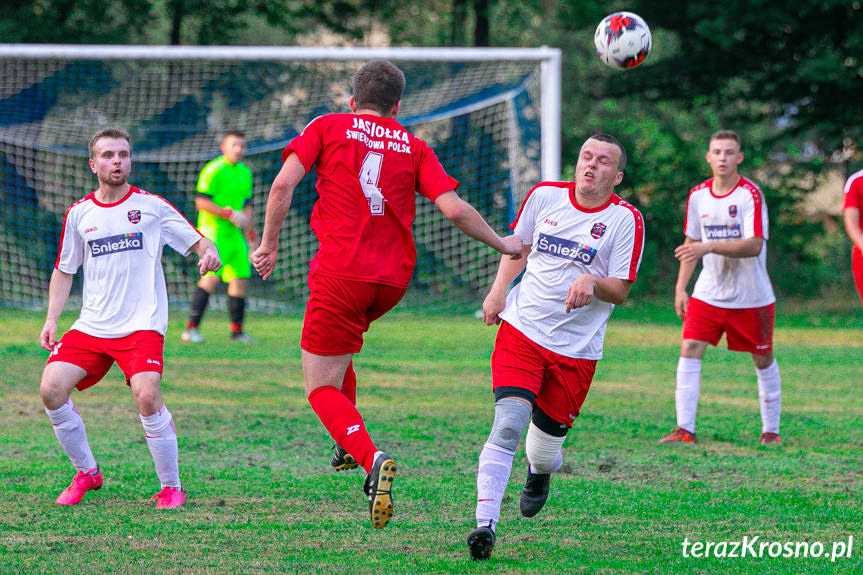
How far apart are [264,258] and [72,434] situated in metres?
1.62

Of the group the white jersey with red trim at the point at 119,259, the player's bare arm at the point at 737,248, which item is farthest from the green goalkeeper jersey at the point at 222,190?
the white jersey with red trim at the point at 119,259

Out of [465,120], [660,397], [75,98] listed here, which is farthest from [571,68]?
[660,397]

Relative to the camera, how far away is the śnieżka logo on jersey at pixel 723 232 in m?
7.59

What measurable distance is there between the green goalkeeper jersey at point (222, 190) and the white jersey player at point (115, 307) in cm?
678

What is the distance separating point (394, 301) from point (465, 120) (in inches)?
502

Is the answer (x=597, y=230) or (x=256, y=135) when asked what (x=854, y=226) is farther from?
(x=256, y=135)

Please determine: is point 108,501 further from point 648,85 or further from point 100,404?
point 648,85

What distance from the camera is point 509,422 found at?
183 inches

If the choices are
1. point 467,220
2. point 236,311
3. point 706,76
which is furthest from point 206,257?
point 706,76

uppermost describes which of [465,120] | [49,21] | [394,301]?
[49,21]

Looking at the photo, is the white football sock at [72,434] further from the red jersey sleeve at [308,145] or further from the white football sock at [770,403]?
the white football sock at [770,403]

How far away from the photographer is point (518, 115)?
55.3 feet

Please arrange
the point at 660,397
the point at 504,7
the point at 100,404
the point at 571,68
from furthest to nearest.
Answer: the point at 571,68, the point at 504,7, the point at 660,397, the point at 100,404

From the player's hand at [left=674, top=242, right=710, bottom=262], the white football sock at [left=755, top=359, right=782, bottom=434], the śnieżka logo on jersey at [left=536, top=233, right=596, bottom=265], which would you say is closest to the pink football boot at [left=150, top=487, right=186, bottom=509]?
the śnieżka logo on jersey at [left=536, top=233, right=596, bottom=265]
